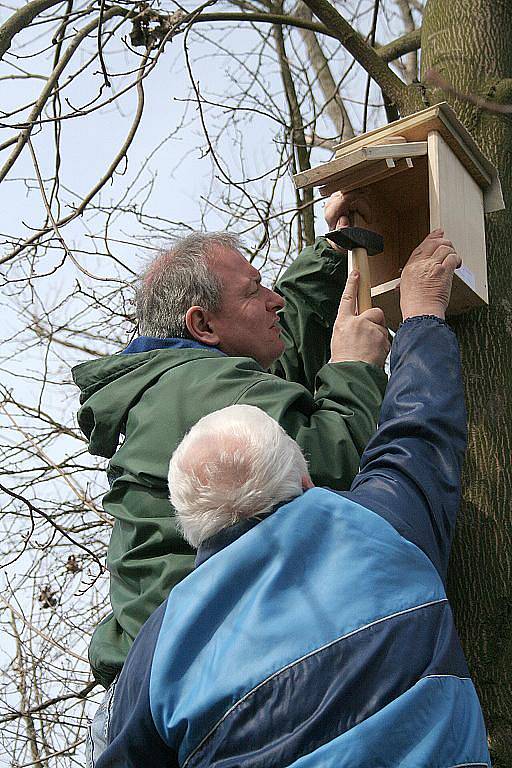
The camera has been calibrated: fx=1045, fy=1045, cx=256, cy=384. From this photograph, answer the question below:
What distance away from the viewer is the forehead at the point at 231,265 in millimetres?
2770

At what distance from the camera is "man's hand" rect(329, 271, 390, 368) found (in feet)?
8.21

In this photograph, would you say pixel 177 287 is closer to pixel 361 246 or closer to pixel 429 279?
pixel 361 246

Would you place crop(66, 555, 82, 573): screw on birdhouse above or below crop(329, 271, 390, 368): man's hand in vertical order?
below

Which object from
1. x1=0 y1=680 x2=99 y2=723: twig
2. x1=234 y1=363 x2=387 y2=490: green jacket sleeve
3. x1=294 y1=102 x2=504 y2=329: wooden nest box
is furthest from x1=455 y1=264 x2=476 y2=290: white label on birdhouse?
x1=0 y1=680 x2=99 y2=723: twig

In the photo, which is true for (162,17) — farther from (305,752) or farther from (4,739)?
(4,739)

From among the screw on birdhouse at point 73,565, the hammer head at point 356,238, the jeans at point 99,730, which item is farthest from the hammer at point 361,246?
the screw on birdhouse at point 73,565

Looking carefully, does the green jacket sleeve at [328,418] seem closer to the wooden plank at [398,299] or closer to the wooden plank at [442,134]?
the wooden plank at [398,299]

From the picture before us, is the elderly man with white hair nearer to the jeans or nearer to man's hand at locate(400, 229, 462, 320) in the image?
the jeans

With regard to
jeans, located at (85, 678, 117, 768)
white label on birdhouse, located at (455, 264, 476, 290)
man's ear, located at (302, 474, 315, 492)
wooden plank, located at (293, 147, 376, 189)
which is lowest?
jeans, located at (85, 678, 117, 768)

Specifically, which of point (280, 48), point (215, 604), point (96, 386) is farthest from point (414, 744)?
point (280, 48)

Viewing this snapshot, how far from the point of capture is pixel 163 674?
5.90 feet

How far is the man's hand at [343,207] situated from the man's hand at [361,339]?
368 mm

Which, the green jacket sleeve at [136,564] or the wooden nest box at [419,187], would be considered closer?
the green jacket sleeve at [136,564]

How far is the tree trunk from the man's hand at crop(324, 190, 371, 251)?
1.30 ft
